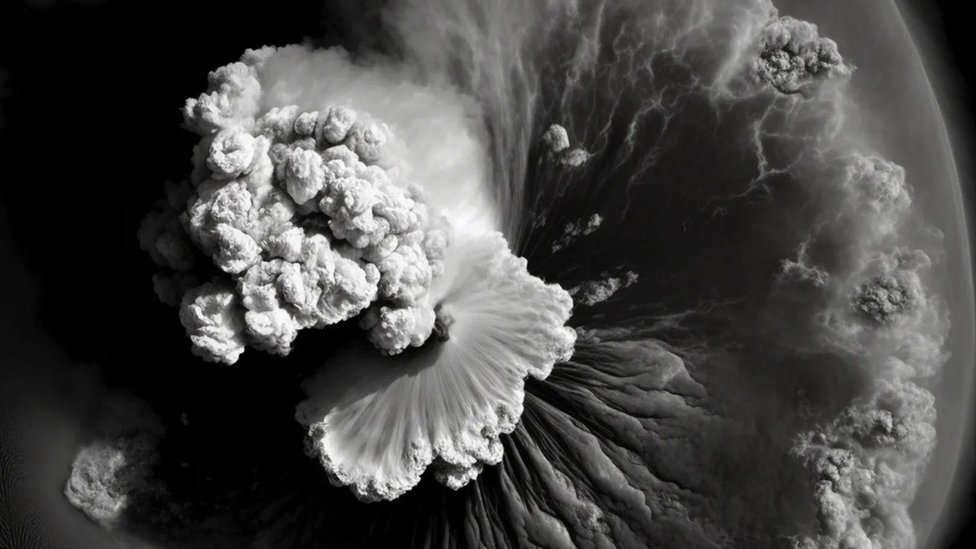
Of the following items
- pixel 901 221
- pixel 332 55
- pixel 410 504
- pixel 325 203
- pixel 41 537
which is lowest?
pixel 41 537

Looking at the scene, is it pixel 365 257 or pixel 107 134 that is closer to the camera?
pixel 365 257

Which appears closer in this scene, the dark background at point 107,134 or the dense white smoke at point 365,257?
the dense white smoke at point 365,257

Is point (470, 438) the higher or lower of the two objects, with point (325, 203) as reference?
lower

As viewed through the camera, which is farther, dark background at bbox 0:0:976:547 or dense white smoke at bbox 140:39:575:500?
dark background at bbox 0:0:976:547

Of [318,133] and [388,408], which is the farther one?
[388,408]

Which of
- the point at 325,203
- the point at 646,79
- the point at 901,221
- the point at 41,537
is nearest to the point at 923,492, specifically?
the point at 901,221

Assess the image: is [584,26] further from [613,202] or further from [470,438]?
[470,438]

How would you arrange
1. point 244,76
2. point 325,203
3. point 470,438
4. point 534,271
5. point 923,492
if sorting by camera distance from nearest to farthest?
point 325,203 < point 244,76 < point 470,438 < point 923,492 < point 534,271

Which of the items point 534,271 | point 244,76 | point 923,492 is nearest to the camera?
point 244,76
